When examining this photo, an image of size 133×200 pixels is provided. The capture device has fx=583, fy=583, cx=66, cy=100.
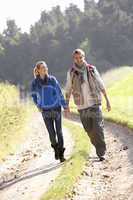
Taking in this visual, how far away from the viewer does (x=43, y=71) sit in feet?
43.8

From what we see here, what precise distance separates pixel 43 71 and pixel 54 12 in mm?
138923

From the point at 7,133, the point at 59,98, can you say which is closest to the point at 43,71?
the point at 59,98

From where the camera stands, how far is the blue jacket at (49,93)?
1353 cm

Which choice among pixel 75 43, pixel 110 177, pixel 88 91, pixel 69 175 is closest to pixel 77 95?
pixel 88 91

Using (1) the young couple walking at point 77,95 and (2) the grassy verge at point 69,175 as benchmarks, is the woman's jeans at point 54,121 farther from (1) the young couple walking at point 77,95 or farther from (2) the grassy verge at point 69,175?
(2) the grassy verge at point 69,175

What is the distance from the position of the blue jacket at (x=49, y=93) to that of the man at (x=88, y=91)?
0.21m

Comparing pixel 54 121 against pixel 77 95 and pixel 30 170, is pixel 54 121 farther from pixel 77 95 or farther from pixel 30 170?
pixel 30 170

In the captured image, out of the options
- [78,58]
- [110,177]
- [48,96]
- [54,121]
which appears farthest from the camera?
[54,121]

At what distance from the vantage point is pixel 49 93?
1366cm

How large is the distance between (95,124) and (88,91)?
80cm

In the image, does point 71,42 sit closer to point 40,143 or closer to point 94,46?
point 94,46

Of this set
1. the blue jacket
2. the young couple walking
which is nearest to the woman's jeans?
the young couple walking

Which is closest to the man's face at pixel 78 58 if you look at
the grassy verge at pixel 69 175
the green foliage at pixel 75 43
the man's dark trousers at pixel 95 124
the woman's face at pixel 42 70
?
the woman's face at pixel 42 70

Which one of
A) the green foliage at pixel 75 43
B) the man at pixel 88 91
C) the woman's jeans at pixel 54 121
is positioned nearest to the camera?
A: the man at pixel 88 91
